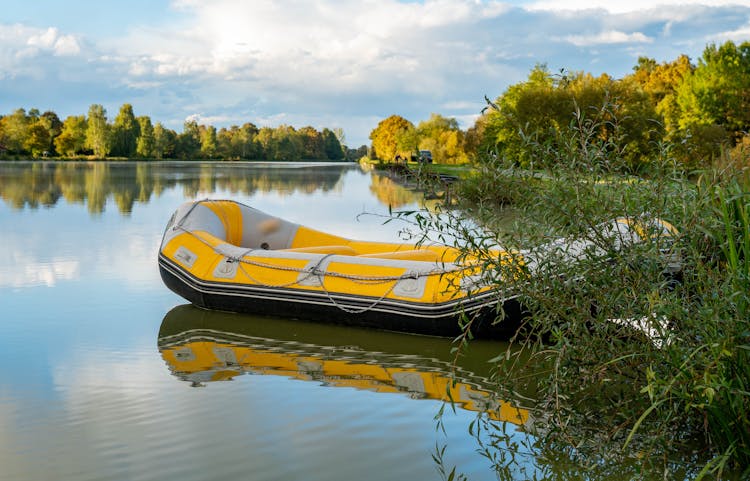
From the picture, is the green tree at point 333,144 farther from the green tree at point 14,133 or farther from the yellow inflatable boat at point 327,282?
the yellow inflatable boat at point 327,282

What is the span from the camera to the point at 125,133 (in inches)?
3482

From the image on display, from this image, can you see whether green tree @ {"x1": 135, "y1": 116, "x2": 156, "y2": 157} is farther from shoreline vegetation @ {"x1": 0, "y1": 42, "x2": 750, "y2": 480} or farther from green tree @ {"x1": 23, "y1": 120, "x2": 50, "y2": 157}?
shoreline vegetation @ {"x1": 0, "y1": 42, "x2": 750, "y2": 480}

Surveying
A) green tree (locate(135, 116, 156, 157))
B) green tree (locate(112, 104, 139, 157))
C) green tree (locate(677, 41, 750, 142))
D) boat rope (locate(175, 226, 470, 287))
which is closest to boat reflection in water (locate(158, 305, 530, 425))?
boat rope (locate(175, 226, 470, 287))

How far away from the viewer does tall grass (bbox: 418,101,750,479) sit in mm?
3125

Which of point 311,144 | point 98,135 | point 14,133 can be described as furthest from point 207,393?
point 311,144

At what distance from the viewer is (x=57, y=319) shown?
6867 mm

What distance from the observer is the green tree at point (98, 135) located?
3324 inches

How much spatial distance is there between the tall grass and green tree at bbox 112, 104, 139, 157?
89.7m

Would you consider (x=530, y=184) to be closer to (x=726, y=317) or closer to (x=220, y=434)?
(x=726, y=317)

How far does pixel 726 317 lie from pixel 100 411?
11.1 feet

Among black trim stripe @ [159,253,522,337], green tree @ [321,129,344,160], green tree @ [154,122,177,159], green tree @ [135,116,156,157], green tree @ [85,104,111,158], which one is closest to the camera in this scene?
black trim stripe @ [159,253,522,337]

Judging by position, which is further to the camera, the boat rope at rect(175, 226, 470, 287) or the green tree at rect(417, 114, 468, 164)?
the green tree at rect(417, 114, 468, 164)

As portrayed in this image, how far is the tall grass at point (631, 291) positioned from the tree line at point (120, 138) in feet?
268

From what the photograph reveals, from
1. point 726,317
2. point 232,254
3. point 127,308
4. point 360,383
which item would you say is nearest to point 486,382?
point 360,383
